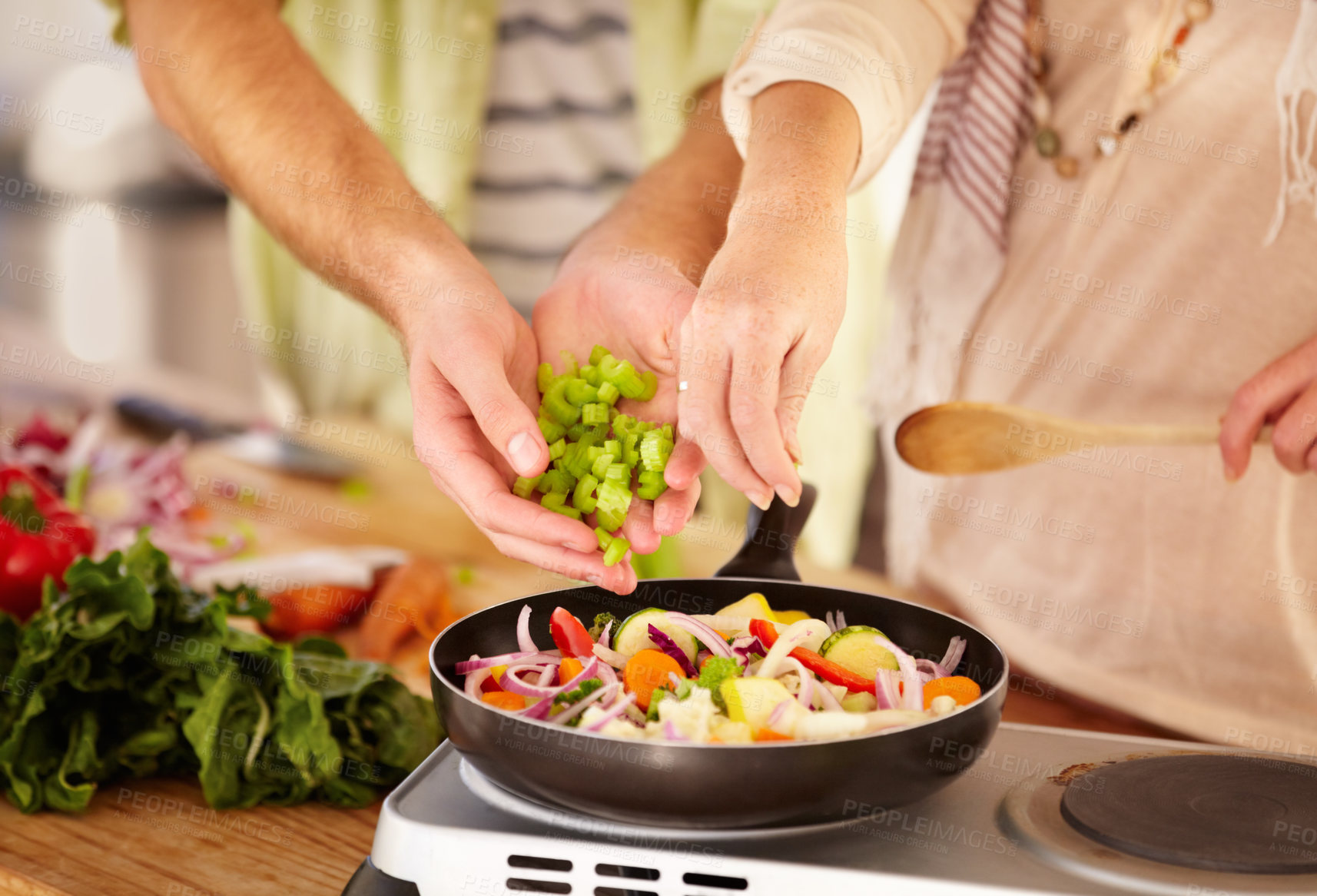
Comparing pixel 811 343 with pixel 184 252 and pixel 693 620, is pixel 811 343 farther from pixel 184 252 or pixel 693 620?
pixel 184 252

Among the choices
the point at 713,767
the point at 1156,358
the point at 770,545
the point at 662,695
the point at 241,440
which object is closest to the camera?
the point at 713,767

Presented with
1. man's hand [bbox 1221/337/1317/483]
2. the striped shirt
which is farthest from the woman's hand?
the striped shirt

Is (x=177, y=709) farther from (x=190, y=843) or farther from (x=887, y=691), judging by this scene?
(x=887, y=691)

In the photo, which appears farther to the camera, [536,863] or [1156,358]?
[1156,358]

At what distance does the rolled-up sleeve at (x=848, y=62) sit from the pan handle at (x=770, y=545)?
418mm

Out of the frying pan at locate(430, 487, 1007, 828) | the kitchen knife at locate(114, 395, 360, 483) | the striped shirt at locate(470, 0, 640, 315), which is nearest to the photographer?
the frying pan at locate(430, 487, 1007, 828)

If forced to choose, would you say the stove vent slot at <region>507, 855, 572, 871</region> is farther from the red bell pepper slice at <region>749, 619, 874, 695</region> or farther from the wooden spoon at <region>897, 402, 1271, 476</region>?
the wooden spoon at <region>897, 402, 1271, 476</region>

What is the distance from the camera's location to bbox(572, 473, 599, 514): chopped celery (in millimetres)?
1056

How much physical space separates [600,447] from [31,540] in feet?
2.51

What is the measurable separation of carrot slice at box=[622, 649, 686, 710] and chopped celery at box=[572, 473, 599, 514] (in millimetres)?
191

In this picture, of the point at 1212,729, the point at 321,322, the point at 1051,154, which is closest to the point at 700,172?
the point at 1051,154

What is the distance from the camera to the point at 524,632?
0.99m

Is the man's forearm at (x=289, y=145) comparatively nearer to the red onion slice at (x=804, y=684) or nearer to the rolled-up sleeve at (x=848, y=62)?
the rolled-up sleeve at (x=848, y=62)

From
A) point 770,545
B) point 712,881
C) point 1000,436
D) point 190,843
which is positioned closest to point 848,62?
point 1000,436
